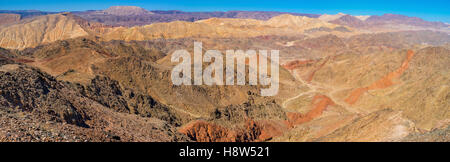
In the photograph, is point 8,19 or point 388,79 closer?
point 388,79

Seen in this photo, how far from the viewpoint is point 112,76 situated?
36.1 meters

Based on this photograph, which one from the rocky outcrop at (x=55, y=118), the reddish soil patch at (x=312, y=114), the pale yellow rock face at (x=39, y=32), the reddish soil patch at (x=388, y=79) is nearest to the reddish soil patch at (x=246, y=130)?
the reddish soil patch at (x=312, y=114)

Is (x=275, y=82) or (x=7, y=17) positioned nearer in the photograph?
(x=275, y=82)

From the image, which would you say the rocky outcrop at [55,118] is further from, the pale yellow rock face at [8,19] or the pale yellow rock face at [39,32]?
the pale yellow rock face at [8,19]

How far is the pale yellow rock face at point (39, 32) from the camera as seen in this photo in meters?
102

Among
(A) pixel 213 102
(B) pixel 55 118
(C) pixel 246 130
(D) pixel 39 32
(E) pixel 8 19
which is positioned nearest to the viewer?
(B) pixel 55 118

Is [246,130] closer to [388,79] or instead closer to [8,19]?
[388,79]

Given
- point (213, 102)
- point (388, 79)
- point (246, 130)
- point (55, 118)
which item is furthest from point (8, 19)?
point (55, 118)

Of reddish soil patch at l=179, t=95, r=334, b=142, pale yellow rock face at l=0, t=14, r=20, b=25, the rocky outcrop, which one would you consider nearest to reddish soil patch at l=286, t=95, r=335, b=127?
reddish soil patch at l=179, t=95, r=334, b=142

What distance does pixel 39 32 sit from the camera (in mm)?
115188

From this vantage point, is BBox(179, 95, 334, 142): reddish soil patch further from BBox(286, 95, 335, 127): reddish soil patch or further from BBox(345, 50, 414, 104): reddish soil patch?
BBox(345, 50, 414, 104): reddish soil patch

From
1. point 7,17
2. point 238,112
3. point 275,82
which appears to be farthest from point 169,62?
point 7,17
